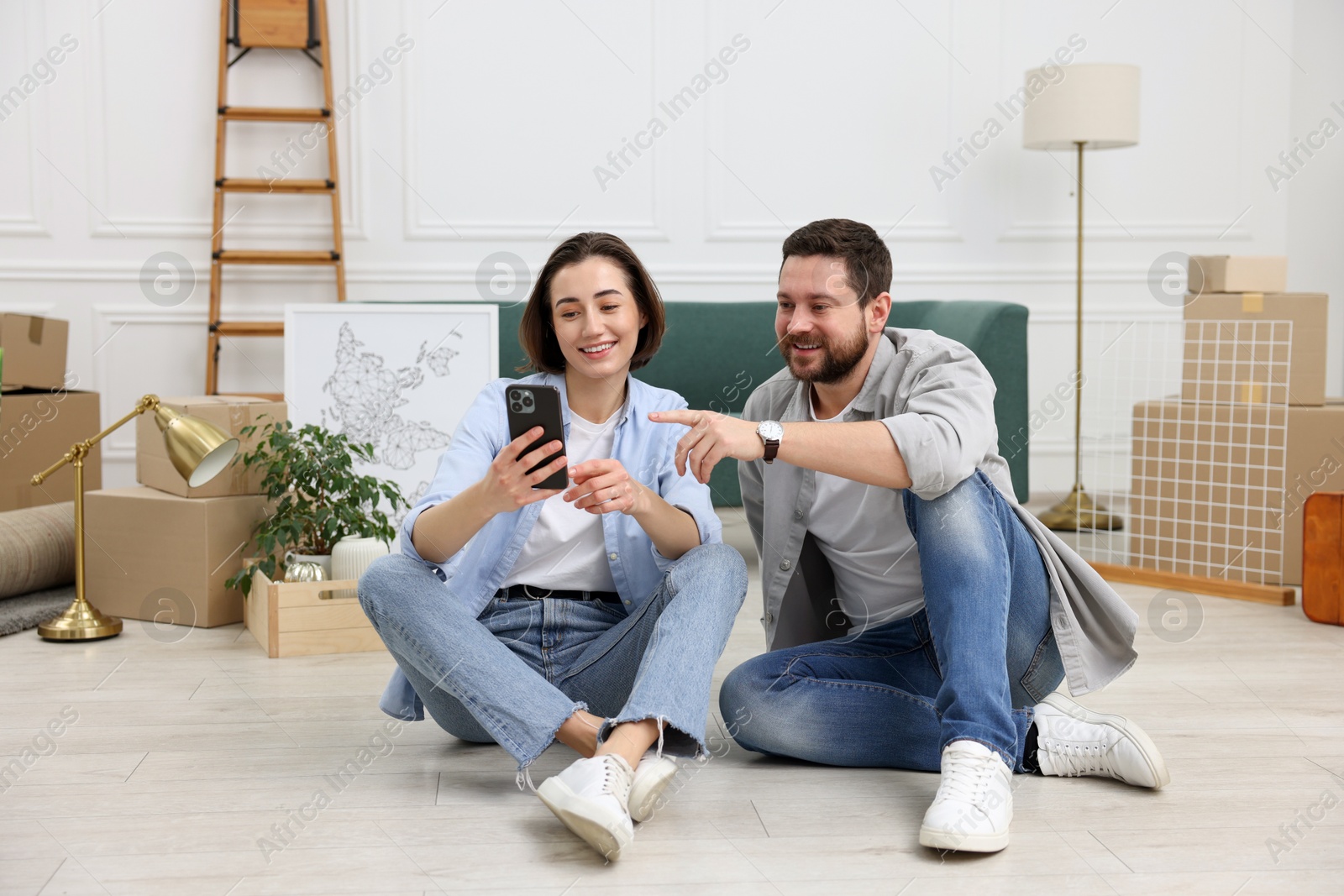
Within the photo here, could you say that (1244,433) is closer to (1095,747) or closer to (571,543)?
(1095,747)

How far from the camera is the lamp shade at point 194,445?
2301 mm

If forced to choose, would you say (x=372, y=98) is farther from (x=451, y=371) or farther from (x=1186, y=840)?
(x=1186, y=840)

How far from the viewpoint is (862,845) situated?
4.62 feet

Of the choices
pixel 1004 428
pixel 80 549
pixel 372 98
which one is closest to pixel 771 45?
pixel 372 98

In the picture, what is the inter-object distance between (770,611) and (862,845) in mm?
430

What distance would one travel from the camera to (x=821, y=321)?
63.3 inches

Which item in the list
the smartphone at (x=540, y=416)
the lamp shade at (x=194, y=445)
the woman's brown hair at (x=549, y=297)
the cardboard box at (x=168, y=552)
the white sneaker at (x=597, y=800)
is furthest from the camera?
the cardboard box at (x=168, y=552)

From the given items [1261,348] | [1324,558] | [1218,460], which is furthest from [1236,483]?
[1324,558]

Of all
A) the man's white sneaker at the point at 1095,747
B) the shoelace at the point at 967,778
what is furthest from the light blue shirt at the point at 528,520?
the man's white sneaker at the point at 1095,747

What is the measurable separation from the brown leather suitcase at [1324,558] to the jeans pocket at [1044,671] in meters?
1.34

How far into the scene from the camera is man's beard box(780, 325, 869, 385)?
161 cm

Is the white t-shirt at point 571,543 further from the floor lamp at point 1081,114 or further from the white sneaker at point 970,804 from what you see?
the floor lamp at point 1081,114

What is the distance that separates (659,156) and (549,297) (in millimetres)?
2797

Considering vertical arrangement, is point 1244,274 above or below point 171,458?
above
